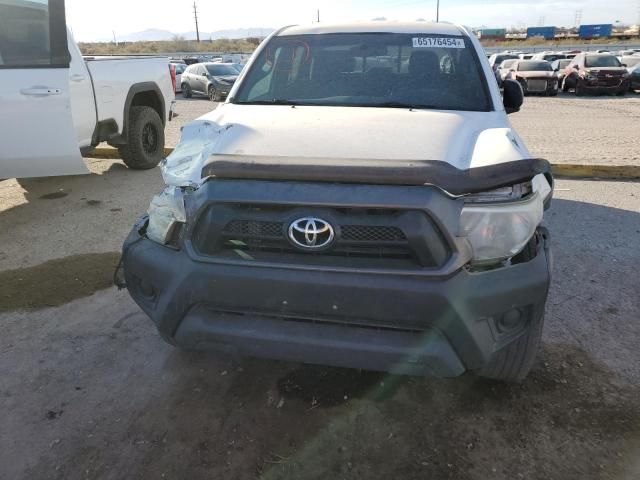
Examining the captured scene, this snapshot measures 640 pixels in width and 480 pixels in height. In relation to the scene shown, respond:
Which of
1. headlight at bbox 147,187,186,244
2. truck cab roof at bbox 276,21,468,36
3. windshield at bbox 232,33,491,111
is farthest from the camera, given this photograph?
truck cab roof at bbox 276,21,468,36

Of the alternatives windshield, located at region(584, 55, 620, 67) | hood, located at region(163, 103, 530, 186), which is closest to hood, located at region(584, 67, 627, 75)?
windshield, located at region(584, 55, 620, 67)

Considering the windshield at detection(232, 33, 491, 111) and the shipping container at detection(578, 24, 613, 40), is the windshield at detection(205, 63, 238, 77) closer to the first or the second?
the windshield at detection(232, 33, 491, 111)

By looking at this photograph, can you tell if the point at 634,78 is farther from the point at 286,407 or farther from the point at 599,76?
the point at 286,407

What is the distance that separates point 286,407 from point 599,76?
22.1 metres

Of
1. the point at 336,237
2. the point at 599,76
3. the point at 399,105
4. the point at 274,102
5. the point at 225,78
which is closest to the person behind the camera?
the point at 336,237

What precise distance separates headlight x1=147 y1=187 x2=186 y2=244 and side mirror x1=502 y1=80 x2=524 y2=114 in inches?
102

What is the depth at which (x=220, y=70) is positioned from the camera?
69.7ft

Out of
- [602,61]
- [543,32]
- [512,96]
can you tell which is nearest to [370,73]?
[512,96]

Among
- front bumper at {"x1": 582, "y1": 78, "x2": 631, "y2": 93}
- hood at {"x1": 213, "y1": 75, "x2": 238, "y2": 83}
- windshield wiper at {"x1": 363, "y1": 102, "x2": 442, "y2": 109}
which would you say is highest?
windshield wiper at {"x1": 363, "y1": 102, "x2": 442, "y2": 109}

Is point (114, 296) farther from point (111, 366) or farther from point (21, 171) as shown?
point (21, 171)

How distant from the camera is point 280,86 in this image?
12.3 ft

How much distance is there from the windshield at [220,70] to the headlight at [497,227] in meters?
20.3

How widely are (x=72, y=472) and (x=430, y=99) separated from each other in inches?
109

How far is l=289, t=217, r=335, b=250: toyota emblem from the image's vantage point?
7.11 ft
